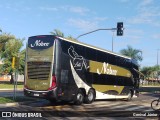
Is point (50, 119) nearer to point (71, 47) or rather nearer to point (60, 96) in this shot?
point (60, 96)

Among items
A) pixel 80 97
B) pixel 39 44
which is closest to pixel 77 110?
pixel 80 97

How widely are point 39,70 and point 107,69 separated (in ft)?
22.3

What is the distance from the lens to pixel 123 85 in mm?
27766

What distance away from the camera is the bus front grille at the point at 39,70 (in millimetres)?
19203

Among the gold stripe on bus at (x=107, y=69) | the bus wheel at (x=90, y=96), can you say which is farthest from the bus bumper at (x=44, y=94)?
the gold stripe on bus at (x=107, y=69)

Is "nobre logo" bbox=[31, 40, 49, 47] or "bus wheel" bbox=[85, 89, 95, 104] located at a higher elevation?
"nobre logo" bbox=[31, 40, 49, 47]

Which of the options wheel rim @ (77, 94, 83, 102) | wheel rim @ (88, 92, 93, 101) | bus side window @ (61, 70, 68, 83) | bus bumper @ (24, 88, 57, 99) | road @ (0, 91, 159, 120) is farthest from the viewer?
wheel rim @ (88, 92, 93, 101)

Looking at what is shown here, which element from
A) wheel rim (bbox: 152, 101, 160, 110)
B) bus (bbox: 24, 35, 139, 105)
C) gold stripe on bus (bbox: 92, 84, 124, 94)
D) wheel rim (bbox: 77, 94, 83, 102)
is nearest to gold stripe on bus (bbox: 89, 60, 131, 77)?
bus (bbox: 24, 35, 139, 105)

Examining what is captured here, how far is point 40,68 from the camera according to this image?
1950cm

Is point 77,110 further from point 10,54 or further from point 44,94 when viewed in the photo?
point 10,54

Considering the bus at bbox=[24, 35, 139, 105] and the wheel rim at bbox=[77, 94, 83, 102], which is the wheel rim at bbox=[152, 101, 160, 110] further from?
the wheel rim at bbox=[77, 94, 83, 102]

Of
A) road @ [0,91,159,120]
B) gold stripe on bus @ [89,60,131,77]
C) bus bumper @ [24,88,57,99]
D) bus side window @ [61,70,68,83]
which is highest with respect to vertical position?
gold stripe on bus @ [89,60,131,77]

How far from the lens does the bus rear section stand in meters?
19.0

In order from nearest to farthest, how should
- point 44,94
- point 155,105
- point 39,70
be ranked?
1. point 44,94
2. point 39,70
3. point 155,105
